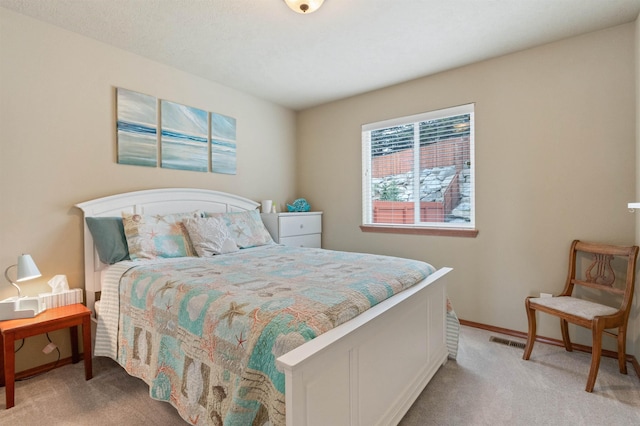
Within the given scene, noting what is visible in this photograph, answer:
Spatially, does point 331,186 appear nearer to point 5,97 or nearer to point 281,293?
point 281,293

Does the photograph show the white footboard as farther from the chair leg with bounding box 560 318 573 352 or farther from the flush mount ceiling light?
the flush mount ceiling light

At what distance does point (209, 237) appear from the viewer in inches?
105

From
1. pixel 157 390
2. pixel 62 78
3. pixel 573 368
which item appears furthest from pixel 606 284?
pixel 62 78

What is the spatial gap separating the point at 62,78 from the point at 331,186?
2.77 meters

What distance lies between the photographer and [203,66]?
3.04 meters

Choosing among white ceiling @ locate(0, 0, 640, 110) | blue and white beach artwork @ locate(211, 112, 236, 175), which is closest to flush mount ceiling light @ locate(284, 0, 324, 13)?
white ceiling @ locate(0, 0, 640, 110)

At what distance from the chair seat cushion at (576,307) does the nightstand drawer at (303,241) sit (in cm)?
235

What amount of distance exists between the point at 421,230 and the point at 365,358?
2164mm

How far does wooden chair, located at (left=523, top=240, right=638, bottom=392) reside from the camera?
199 cm

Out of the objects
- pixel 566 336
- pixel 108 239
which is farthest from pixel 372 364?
pixel 108 239

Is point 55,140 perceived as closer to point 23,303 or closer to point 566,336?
point 23,303

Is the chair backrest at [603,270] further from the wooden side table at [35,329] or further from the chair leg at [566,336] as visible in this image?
the wooden side table at [35,329]

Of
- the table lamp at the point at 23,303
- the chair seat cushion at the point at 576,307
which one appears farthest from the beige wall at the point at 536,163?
the table lamp at the point at 23,303

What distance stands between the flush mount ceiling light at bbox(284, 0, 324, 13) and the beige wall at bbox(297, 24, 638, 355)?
Answer: 1735 mm
